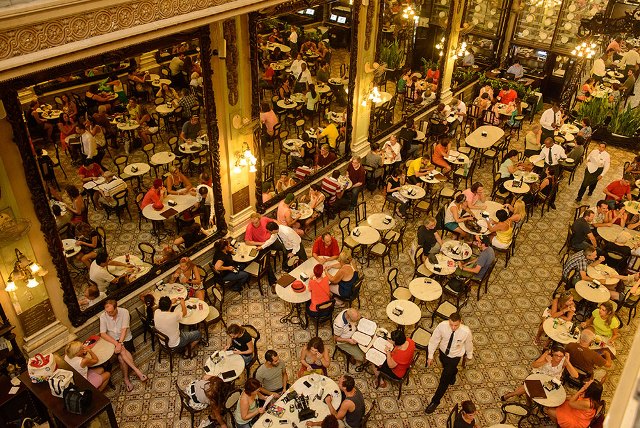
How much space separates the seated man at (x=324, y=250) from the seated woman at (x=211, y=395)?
2.85 metres

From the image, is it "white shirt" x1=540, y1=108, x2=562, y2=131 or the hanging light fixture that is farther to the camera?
the hanging light fixture

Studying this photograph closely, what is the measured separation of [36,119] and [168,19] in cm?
786

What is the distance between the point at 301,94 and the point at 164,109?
3.43 m

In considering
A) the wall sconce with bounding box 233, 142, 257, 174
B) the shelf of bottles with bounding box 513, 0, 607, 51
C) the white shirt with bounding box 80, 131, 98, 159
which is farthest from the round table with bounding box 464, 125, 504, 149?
the white shirt with bounding box 80, 131, 98, 159

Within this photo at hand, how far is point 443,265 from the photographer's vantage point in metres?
9.30

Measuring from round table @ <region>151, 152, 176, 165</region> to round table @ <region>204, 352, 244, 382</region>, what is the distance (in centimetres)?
548

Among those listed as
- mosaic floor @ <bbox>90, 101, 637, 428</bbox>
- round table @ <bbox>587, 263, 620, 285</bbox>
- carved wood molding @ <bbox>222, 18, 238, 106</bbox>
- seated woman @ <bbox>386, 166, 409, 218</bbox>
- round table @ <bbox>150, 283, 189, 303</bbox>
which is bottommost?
mosaic floor @ <bbox>90, 101, 637, 428</bbox>

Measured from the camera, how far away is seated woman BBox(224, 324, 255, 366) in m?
7.54

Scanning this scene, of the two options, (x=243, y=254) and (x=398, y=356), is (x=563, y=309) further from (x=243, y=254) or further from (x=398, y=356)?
(x=243, y=254)

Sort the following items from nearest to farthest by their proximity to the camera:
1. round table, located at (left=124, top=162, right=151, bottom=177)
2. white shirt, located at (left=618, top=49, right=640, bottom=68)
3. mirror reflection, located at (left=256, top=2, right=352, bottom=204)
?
round table, located at (left=124, top=162, right=151, bottom=177) < mirror reflection, located at (left=256, top=2, right=352, bottom=204) < white shirt, located at (left=618, top=49, right=640, bottom=68)

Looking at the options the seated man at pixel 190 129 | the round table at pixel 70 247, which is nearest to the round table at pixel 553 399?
the round table at pixel 70 247

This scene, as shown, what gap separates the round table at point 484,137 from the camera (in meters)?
13.1

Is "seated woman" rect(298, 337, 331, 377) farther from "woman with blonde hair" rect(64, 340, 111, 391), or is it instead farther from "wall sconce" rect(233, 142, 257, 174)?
"wall sconce" rect(233, 142, 257, 174)

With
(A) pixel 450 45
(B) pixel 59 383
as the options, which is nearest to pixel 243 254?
(B) pixel 59 383
